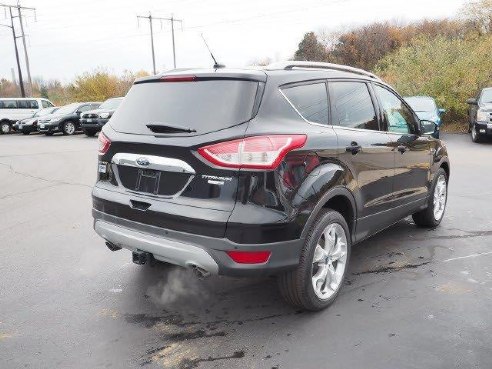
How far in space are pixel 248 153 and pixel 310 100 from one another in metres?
0.84

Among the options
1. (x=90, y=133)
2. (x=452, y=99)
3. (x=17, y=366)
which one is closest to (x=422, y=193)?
(x=17, y=366)

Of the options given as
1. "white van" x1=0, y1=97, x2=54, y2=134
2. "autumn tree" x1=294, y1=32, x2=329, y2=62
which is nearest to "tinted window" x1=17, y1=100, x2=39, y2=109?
"white van" x1=0, y1=97, x2=54, y2=134

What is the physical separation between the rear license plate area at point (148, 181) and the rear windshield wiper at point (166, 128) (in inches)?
11.4

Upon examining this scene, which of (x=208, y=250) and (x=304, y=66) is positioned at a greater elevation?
(x=304, y=66)

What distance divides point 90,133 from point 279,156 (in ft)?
66.7

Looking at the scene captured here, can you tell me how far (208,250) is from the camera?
9.52 ft

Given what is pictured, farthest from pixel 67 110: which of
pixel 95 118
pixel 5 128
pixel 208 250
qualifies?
pixel 208 250

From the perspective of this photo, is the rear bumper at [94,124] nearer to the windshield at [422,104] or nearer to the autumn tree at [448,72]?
the windshield at [422,104]

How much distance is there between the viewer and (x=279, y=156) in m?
2.90

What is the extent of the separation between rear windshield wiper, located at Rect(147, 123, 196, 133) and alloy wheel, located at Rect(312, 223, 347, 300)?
1228 millimetres

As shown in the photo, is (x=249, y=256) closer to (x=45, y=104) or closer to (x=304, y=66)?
(x=304, y=66)

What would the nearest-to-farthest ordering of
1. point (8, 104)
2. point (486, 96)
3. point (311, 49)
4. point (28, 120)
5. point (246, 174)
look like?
point (246, 174) < point (486, 96) < point (28, 120) < point (8, 104) < point (311, 49)

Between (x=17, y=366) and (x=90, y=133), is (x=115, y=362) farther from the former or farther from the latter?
(x=90, y=133)

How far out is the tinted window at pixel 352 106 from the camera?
366 cm
